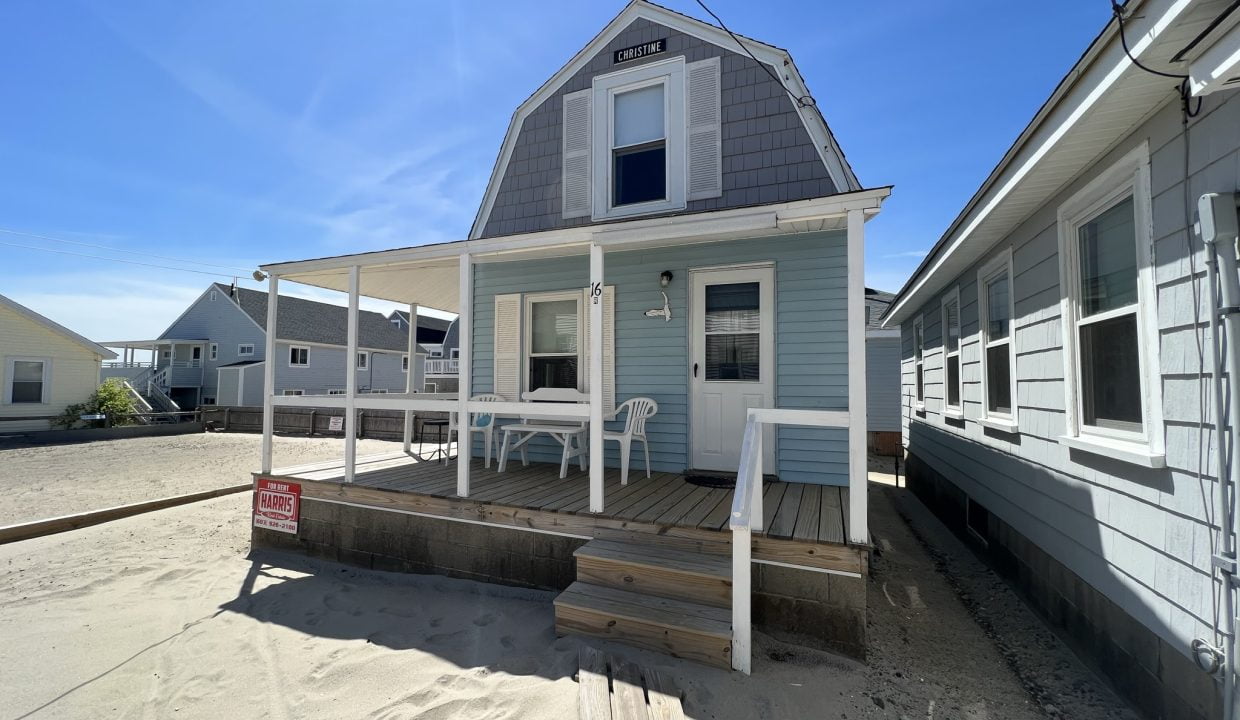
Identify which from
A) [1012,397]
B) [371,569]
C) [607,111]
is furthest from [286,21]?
[1012,397]

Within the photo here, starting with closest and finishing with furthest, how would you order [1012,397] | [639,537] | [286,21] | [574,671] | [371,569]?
1. [574,671]
2. [639,537]
3. [1012,397]
4. [371,569]
5. [286,21]

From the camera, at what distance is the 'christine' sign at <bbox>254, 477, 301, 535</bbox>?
4.81 metres

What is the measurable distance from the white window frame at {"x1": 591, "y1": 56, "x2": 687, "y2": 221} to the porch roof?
2.26ft

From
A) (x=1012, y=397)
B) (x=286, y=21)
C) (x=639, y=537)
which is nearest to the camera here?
(x=639, y=537)

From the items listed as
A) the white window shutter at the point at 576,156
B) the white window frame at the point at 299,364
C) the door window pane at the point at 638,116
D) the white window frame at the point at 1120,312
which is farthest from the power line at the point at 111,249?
the white window frame at the point at 1120,312

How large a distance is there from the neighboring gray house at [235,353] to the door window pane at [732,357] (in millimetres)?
16768

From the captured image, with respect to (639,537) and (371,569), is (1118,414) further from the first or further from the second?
(371,569)

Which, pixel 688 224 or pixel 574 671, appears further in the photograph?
pixel 688 224

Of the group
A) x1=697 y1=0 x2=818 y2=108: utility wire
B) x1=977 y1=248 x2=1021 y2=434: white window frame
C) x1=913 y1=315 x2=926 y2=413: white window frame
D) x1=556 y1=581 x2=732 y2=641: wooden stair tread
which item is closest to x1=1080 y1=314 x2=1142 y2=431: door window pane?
x1=977 y1=248 x2=1021 y2=434: white window frame

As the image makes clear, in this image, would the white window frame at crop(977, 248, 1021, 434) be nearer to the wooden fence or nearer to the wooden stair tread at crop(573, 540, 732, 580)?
the wooden stair tread at crop(573, 540, 732, 580)

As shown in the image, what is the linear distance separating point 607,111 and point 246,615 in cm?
576

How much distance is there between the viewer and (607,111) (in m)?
5.65

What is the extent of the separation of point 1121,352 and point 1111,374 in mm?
154

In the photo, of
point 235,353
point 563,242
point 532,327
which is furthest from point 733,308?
point 235,353
